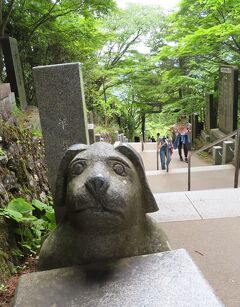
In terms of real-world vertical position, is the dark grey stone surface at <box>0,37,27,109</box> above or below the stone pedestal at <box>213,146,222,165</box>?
above

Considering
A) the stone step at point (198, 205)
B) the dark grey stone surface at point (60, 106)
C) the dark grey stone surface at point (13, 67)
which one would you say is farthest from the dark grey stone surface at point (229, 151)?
the dark grey stone surface at point (60, 106)

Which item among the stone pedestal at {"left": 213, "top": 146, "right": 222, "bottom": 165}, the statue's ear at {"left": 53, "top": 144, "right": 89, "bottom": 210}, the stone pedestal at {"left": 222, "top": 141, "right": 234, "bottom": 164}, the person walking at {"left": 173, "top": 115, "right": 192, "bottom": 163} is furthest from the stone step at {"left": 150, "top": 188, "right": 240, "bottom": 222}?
the stone pedestal at {"left": 213, "top": 146, "right": 222, "bottom": 165}

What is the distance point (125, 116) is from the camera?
2634 centimetres

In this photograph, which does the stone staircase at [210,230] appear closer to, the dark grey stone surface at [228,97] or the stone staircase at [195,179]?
the stone staircase at [195,179]

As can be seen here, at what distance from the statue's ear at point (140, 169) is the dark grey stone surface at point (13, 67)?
7.88 m

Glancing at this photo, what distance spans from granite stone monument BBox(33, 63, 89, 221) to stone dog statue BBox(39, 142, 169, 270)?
146 cm

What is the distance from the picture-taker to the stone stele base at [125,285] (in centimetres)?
152

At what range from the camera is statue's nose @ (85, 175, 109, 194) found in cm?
162

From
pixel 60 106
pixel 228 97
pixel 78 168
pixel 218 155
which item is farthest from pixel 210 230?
pixel 228 97

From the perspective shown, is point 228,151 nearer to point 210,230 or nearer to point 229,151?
point 229,151

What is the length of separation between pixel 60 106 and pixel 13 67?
6944 millimetres

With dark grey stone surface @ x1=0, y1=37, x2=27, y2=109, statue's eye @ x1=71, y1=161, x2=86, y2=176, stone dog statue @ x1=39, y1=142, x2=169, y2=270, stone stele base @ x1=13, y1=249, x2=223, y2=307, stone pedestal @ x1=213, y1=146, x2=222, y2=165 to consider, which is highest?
dark grey stone surface @ x1=0, y1=37, x2=27, y2=109

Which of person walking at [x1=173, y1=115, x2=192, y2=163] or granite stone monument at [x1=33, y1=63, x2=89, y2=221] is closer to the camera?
granite stone monument at [x1=33, y1=63, x2=89, y2=221]

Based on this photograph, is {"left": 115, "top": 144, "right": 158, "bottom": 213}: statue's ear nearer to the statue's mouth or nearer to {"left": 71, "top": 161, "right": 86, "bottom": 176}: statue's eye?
{"left": 71, "top": 161, "right": 86, "bottom": 176}: statue's eye
